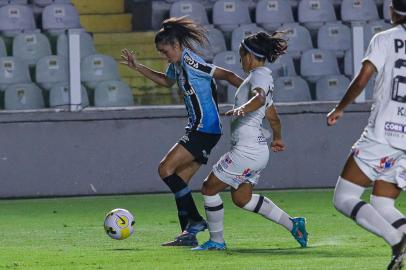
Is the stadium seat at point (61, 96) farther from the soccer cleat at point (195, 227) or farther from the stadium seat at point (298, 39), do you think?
the soccer cleat at point (195, 227)

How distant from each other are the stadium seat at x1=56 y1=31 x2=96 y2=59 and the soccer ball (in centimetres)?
515

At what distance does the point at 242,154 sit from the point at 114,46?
735 centimetres

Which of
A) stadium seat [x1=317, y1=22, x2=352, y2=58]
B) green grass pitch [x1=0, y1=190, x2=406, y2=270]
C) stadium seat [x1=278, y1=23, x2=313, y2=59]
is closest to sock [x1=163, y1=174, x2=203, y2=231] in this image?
green grass pitch [x1=0, y1=190, x2=406, y2=270]

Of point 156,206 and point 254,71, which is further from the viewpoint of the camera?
point 156,206

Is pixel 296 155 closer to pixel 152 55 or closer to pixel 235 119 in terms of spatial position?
pixel 152 55

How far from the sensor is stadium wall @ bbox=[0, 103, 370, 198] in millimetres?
15422

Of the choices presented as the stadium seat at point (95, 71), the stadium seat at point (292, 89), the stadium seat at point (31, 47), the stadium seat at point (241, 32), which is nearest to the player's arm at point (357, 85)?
the stadium seat at point (95, 71)

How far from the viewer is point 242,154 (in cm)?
988

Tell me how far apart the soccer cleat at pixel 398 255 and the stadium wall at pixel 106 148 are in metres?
8.06

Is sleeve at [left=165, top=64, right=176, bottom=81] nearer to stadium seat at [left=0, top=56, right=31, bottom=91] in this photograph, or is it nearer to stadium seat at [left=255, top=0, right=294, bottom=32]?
stadium seat at [left=0, top=56, right=31, bottom=91]

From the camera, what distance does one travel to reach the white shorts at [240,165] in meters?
9.85

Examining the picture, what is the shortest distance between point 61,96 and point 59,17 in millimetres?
2012

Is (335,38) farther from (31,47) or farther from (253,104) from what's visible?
(253,104)

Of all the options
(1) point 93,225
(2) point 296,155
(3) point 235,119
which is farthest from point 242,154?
(2) point 296,155
